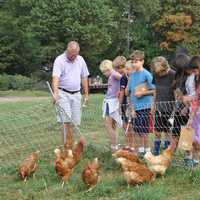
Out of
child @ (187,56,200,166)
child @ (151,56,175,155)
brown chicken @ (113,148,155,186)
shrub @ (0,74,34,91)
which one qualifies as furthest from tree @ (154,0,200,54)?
brown chicken @ (113,148,155,186)

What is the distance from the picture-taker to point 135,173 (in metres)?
5.66

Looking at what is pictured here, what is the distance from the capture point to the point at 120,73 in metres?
7.84

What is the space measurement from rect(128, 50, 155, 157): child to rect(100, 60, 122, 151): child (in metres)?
0.58

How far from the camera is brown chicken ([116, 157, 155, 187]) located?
5656mm

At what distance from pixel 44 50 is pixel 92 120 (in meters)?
23.4

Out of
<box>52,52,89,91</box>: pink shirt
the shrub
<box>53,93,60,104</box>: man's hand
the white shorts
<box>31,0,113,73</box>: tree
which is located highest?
<box>31,0,113,73</box>: tree

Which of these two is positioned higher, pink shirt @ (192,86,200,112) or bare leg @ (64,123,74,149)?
pink shirt @ (192,86,200,112)

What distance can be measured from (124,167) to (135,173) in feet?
0.49

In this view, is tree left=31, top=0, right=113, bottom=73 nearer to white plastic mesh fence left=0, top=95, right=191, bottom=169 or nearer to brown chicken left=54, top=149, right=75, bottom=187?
white plastic mesh fence left=0, top=95, right=191, bottom=169

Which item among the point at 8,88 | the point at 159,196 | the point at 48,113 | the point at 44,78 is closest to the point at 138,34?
the point at 44,78

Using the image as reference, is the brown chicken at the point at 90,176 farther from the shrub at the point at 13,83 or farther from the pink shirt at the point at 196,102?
the shrub at the point at 13,83

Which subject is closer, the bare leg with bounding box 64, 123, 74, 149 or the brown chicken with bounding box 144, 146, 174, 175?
the brown chicken with bounding box 144, 146, 174, 175

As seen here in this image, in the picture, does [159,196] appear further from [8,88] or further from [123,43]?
[123,43]

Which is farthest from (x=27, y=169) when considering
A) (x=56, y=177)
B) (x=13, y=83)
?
(x=13, y=83)
